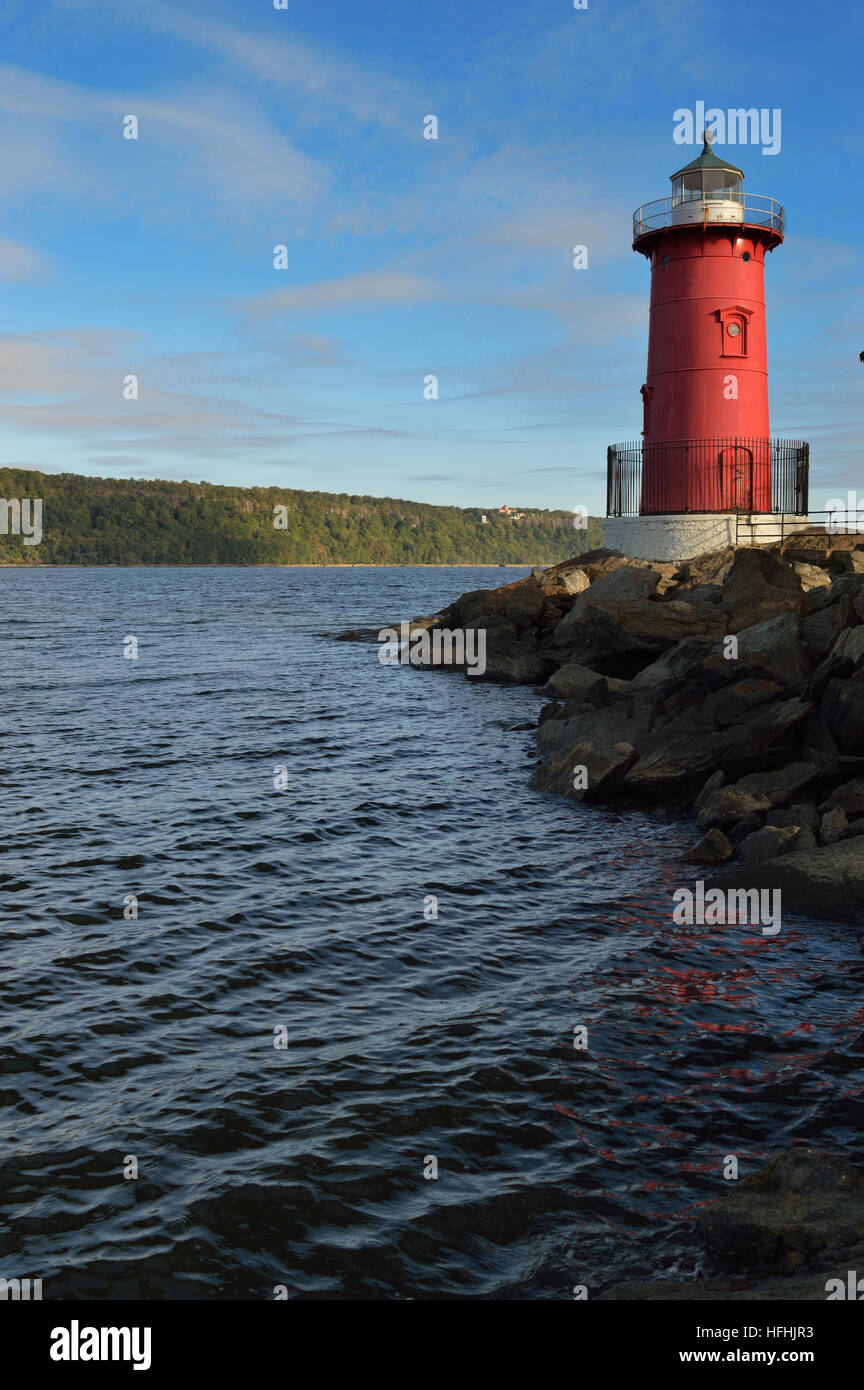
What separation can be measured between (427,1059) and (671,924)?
4562 millimetres

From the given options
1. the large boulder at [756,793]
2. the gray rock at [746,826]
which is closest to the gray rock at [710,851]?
the gray rock at [746,826]

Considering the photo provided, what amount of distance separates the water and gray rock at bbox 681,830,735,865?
0.53m

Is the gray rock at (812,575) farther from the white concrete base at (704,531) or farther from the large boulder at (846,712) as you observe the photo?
the large boulder at (846,712)

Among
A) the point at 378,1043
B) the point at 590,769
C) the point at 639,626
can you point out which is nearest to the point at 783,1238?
the point at 378,1043

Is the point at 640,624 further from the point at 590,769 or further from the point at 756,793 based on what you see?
the point at 756,793

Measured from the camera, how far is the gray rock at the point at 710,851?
588 inches

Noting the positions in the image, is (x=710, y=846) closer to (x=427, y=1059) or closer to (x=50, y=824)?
(x=427, y=1059)

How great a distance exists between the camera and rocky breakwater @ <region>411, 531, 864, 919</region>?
14.2 m

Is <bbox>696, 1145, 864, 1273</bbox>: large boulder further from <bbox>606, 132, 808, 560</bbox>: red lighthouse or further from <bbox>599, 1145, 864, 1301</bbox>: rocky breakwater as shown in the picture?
<bbox>606, 132, 808, 560</bbox>: red lighthouse

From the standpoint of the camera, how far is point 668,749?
18516 millimetres

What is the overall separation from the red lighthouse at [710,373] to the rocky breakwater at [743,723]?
22.5 ft

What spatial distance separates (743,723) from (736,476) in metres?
19.7

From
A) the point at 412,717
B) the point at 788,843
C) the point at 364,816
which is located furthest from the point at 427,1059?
the point at 412,717

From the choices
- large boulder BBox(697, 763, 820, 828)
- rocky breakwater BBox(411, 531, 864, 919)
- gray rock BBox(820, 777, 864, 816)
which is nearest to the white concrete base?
rocky breakwater BBox(411, 531, 864, 919)
